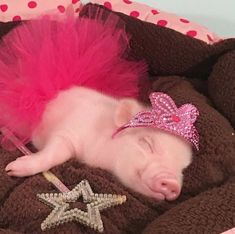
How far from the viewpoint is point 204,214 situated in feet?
2.85

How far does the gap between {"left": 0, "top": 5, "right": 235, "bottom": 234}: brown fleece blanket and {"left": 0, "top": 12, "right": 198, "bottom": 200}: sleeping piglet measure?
3 centimetres

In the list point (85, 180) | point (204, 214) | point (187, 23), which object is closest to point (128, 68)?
point (187, 23)

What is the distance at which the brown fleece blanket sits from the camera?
89 centimetres

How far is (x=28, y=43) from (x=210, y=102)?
41 cm

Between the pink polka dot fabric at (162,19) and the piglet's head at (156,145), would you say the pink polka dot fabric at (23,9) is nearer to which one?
the pink polka dot fabric at (162,19)

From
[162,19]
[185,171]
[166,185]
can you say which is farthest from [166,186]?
[162,19]

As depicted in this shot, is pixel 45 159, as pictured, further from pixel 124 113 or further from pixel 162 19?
pixel 162 19

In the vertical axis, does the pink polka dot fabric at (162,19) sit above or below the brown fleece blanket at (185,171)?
above

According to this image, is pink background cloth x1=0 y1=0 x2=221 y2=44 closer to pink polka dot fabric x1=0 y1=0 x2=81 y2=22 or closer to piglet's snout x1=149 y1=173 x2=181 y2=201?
pink polka dot fabric x1=0 y1=0 x2=81 y2=22

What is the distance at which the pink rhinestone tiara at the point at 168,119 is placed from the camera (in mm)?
1007

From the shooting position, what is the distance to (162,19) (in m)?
1.41

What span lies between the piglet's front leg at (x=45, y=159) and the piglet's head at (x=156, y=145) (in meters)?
0.10

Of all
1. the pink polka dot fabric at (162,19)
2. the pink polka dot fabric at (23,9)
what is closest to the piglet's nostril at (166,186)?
the pink polka dot fabric at (162,19)

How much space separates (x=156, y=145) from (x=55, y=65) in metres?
0.32
